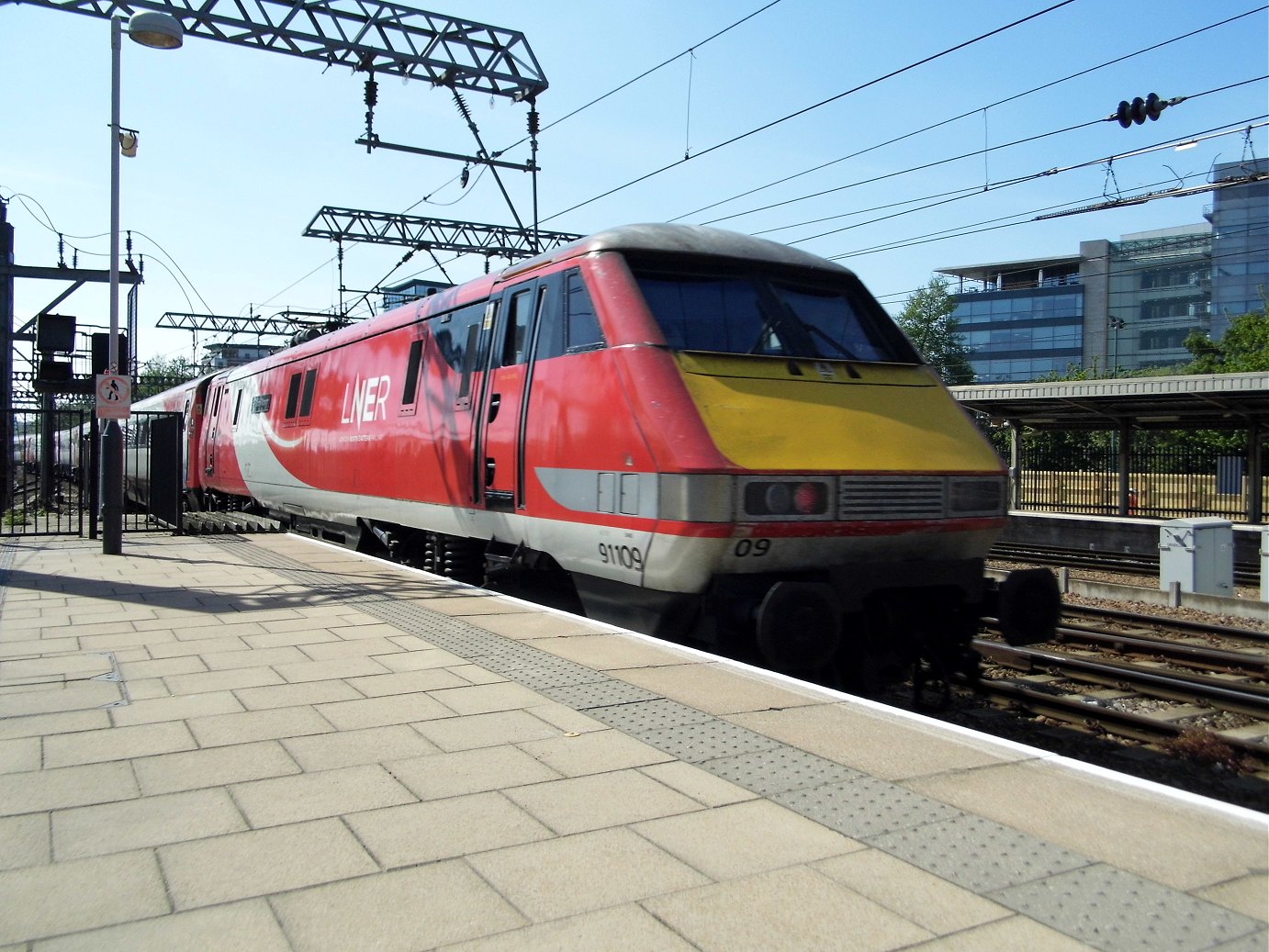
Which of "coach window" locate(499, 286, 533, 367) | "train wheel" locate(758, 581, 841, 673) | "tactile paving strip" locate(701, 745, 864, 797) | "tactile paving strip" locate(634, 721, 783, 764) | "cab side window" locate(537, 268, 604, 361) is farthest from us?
"coach window" locate(499, 286, 533, 367)

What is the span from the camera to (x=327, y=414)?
12578 mm

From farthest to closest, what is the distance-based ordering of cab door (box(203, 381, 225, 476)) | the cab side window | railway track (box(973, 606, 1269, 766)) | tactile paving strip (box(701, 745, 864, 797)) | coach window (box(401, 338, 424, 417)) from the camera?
cab door (box(203, 381, 225, 476))
coach window (box(401, 338, 424, 417))
railway track (box(973, 606, 1269, 766))
the cab side window
tactile paving strip (box(701, 745, 864, 797))

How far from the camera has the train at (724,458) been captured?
574 cm

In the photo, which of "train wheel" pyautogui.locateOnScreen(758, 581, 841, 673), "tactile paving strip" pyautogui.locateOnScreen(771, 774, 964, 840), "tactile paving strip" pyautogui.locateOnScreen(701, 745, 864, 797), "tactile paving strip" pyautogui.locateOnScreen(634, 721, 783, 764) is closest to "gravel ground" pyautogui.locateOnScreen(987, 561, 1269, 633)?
"train wheel" pyautogui.locateOnScreen(758, 581, 841, 673)

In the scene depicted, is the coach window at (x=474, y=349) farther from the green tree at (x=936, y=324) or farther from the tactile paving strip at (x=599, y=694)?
the green tree at (x=936, y=324)

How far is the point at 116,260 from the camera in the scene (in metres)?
12.6

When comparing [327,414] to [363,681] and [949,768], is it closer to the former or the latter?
[363,681]

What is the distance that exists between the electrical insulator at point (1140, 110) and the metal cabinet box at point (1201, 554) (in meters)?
6.26

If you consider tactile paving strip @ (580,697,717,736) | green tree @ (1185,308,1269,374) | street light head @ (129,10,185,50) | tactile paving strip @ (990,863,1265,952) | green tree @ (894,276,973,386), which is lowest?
tactile paving strip @ (990,863,1265,952)

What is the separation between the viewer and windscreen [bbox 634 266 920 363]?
21.8 feet

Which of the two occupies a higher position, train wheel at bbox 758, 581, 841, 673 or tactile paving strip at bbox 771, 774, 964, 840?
train wheel at bbox 758, 581, 841, 673

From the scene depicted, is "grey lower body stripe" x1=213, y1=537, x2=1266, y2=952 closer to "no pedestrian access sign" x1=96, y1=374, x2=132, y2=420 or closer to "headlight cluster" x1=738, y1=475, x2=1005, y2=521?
"headlight cluster" x1=738, y1=475, x2=1005, y2=521

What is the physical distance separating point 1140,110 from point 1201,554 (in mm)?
6808

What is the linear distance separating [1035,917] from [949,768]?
125cm
